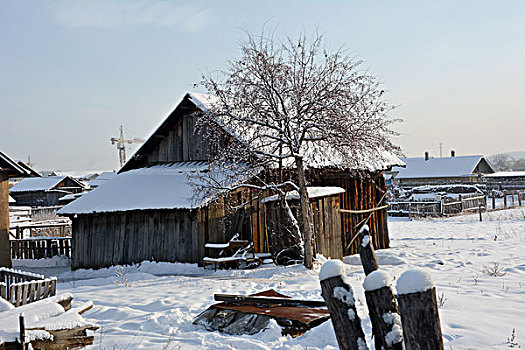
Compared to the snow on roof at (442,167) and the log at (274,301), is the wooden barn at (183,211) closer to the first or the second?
the log at (274,301)

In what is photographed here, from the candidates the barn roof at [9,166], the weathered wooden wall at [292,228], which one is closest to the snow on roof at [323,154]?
the weathered wooden wall at [292,228]

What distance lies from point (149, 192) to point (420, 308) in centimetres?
1358

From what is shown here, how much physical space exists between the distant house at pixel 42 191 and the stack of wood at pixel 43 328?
5322cm

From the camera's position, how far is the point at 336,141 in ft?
40.9

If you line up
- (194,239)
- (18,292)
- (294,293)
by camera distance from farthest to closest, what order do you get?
(194,239)
(294,293)
(18,292)

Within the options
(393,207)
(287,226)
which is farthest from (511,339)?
(393,207)

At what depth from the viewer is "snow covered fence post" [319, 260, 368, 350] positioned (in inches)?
145

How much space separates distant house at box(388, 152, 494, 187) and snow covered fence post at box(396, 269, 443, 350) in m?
53.4

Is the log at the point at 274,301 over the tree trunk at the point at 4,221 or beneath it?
beneath

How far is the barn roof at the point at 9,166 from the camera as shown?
13.4m

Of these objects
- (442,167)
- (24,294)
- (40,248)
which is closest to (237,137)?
(24,294)

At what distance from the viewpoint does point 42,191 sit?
56719 mm

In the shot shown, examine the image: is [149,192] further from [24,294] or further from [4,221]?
[24,294]

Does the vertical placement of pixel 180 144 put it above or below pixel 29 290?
above
